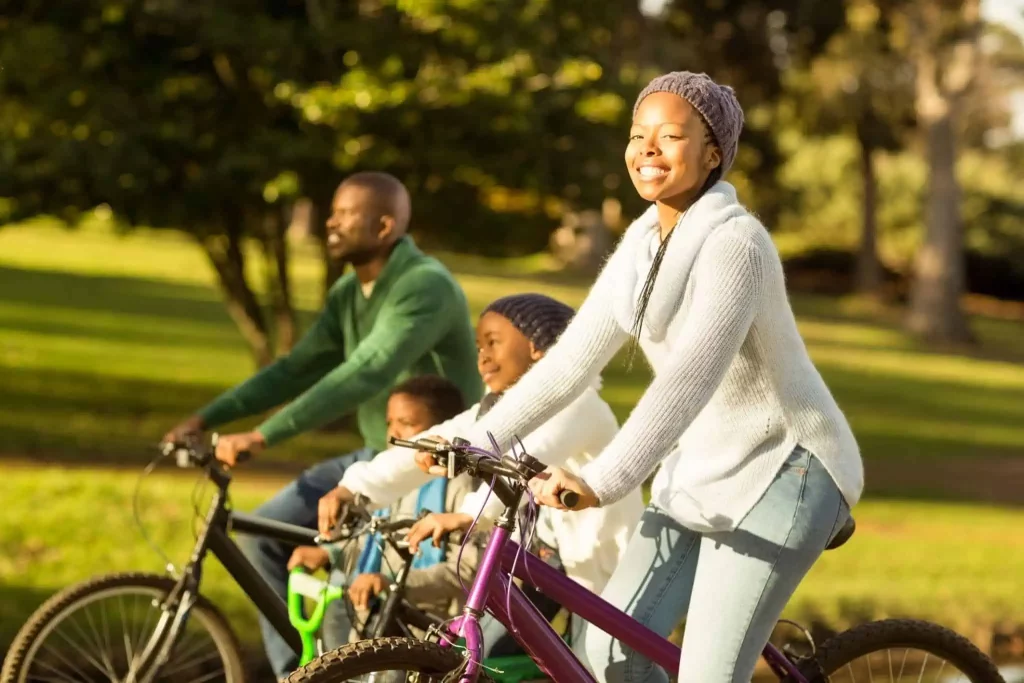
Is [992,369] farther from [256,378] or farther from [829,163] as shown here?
[256,378]

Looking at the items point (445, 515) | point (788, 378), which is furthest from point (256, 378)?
point (788, 378)

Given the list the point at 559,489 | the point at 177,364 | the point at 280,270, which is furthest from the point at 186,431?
the point at 177,364

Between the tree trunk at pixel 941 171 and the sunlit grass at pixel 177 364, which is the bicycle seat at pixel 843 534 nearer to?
the sunlit grass at pixel 177 364

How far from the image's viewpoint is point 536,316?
175 inches

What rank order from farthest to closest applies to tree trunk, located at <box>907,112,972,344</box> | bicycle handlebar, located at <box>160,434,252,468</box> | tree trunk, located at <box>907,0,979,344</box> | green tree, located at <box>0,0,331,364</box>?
tree trunk, located at <box>907,112,972,344</box> → tree trunk, located at <box>907,0,979,344</box> → green tree, located at <box>0,0,331,364</box> → bicycle handlebar, located at <box>160,434,252,468</box>

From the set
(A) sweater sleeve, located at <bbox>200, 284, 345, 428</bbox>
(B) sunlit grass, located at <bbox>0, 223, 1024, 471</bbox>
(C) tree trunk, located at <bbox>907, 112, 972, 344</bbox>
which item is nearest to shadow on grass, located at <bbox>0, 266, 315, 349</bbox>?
(B) sunlit grass, located at <bbox>0, 223, 1024, 471</bbox>

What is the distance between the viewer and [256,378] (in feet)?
17.5

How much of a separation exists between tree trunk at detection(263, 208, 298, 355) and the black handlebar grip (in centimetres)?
1013

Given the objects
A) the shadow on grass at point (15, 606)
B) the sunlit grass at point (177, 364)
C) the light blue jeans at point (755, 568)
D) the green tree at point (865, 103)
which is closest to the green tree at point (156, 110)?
the sunlit grass at point (177, 364)

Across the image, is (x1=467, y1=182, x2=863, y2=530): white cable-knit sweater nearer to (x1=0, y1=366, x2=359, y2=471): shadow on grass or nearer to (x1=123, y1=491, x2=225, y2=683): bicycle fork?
(x1=123, y1=491, x2=225, y2=683): bicycle fork

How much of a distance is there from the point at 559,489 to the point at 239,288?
35.9 feet

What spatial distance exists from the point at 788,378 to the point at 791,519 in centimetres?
32

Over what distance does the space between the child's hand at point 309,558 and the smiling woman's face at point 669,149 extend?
67.3 inches

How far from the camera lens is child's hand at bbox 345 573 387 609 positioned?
4.40m
